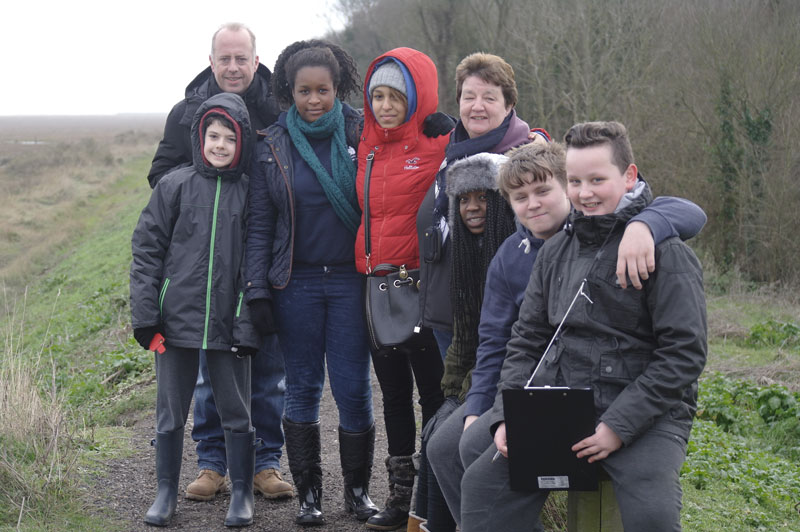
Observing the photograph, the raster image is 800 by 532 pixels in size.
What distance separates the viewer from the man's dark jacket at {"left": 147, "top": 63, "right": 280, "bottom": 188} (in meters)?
4.68

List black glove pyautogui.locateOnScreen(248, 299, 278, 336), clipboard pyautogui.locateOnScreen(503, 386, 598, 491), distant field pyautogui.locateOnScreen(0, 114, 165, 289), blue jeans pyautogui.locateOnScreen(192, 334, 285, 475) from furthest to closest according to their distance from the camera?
distant field pyautogui.locateOnScreen(0, 114, 165, 289)
blue jeans pyautogui.locateOnScreen(192, 334, 285, 475)
black glove pyautogui.locateOnScreen(248, 299, 278, 336)
clipboard pyautogui.locateOnScreen(503, 386, 598, 491)

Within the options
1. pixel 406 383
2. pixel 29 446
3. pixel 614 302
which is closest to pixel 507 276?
pixel 614 302

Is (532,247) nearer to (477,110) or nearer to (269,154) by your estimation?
(477,110)

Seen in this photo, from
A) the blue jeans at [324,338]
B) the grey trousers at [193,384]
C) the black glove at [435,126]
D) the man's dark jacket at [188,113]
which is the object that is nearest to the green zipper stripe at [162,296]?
the grey trousers at [193,384]

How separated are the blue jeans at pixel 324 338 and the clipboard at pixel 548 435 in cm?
154

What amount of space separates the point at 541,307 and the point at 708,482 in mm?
2936

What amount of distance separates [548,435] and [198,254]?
213 cm

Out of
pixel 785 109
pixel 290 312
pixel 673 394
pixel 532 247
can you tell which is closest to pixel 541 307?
pixel 532 247

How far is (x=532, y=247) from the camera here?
3.32 meters

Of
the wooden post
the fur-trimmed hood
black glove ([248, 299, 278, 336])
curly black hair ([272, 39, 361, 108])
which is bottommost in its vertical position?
the wooden post

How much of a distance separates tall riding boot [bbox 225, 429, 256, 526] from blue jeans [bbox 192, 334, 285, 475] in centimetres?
46

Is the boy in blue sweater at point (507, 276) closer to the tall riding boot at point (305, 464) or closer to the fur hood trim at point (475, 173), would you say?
the fur hood trim at point (475, 173)

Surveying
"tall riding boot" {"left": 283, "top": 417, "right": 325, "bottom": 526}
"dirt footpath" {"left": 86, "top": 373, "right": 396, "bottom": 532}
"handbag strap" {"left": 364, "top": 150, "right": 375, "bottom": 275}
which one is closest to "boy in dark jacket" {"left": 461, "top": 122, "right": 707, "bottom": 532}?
"handbag strap" {"left": 364, "top": 150, "right": 375, "bottom": 275}

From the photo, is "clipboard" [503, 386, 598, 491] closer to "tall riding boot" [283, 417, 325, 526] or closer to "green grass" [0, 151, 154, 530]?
"tall riding boot" [283, 417, 325, 526]
